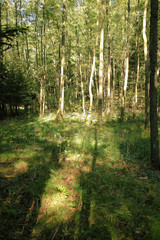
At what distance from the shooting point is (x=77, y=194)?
11.0 feet

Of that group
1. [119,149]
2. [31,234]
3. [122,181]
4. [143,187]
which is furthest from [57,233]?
[119,149]

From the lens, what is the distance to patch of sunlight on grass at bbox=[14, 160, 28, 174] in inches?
161

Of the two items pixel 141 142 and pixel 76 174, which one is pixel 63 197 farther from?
pixel 141 142

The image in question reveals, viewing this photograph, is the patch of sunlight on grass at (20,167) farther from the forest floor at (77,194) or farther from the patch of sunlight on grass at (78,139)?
the patch of sunlight on grass at (78,139)

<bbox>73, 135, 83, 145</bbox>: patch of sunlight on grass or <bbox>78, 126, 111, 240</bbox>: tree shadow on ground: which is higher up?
<bbox>73, 135, 83, 145</bbox>: patch of sunlight on grass

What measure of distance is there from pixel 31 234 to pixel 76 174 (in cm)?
194

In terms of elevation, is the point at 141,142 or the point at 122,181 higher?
the point at 141,142

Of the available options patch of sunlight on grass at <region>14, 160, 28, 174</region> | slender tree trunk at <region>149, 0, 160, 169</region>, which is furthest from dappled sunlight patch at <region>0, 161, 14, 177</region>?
slender tree trunk at <region>149, 0, 160, 169</region>

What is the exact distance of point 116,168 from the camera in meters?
4.65

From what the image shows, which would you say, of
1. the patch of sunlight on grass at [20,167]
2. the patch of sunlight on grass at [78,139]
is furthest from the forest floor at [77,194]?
the patch of sunlight on grass at [78,139]

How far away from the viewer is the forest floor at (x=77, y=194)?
248 centimetres

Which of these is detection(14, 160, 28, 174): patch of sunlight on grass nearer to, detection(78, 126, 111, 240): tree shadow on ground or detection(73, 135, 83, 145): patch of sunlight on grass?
detection(78, 126, 111, 240): tree shadow on ground

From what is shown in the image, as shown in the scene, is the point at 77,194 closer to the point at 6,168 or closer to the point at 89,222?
the point at 89,222

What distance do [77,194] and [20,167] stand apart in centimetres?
209
